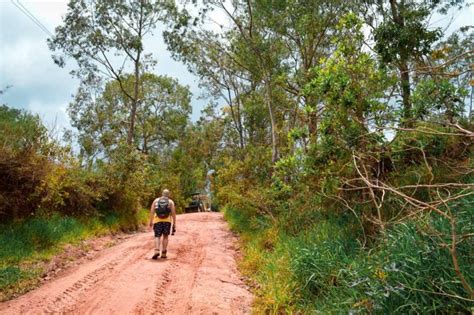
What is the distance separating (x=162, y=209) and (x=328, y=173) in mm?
4552

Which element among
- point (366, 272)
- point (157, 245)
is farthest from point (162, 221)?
point (366, 272)

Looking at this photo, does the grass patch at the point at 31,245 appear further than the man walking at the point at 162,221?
No

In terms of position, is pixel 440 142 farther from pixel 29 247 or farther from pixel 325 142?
pixel 29 247

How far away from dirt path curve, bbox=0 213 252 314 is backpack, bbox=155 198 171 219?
1.06 m

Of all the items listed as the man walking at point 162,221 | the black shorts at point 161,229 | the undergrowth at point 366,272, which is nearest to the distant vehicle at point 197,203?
the man walking at point 162,221

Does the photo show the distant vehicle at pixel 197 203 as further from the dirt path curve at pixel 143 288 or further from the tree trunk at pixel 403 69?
the tree trunk at pixel 403 69

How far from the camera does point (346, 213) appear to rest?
24.4 ft

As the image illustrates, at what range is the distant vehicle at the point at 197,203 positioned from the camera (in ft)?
146

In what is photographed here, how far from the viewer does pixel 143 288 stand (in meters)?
6.85

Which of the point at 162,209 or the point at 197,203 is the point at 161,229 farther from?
the point at 197,203

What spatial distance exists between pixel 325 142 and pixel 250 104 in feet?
46.5

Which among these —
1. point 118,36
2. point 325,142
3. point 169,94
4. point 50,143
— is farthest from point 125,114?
point 325,142

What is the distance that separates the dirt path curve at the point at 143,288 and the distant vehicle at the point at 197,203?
110ft

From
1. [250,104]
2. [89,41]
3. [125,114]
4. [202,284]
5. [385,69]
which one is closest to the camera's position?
[202,284]
